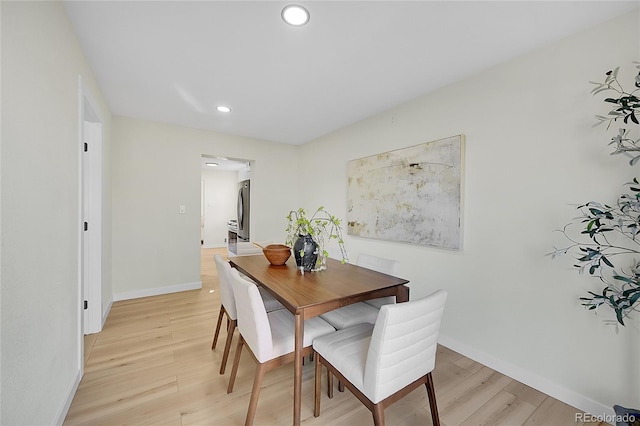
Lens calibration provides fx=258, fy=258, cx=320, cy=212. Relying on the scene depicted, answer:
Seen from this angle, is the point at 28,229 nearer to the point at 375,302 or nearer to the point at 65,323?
the point at 65,323

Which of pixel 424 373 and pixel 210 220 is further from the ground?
pixel 210 220

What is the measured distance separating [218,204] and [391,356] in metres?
7.54

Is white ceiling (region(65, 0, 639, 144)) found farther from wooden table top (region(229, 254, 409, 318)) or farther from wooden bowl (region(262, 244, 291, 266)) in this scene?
wooden table top (region(229, 254, 409, 318))

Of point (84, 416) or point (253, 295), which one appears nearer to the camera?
point (253, 295)

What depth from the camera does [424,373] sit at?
136cm

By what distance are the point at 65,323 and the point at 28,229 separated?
0.78 meters

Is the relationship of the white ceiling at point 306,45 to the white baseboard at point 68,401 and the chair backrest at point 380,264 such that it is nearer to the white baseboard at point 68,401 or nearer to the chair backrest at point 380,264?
the chair backrest at point 380,264

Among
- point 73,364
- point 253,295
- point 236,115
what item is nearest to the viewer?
point 253,295

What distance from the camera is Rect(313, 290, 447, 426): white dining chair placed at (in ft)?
3.74

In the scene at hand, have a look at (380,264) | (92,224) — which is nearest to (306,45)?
(380,264)

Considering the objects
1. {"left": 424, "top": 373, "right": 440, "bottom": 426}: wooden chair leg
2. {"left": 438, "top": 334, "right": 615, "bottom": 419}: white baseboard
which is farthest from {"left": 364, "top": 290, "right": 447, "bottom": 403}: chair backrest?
{"left": 438, "top": 334, "right": 615, "bottom": 419}: white baseboard

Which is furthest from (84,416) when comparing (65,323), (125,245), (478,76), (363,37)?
(478,76)

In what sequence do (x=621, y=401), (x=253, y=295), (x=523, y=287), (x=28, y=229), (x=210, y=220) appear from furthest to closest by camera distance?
(x=210, y=220) → (x=523, y=287) → (x=621, y=401) → (x=253, y=295) → (x=28, y=229)

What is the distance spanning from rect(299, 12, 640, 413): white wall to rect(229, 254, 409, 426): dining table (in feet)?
2.96
